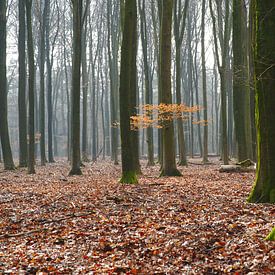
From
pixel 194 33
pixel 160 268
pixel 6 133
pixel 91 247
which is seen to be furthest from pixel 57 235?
pixel 194 33

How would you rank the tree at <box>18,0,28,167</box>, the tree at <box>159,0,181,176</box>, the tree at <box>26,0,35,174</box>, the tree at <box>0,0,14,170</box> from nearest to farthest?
the tree at <box>159,0,181,176</box>, the tree at <box>26,0,35,174</box>, the tree at <box>0,0,14,170</box>, the tree at <box>18,0,28,167</box>

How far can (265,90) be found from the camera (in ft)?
24.2

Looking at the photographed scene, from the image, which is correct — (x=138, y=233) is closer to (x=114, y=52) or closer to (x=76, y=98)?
(x=76, y=98)

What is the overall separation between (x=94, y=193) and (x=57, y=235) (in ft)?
12.6

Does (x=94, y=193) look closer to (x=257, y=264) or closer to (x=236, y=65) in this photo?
(x=257, y=264)

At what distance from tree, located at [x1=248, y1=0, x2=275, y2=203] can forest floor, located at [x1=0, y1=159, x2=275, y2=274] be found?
2.02 ft

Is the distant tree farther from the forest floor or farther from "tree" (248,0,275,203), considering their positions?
"tree" (248,0,275,203)

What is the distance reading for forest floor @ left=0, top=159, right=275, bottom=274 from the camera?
5086mm

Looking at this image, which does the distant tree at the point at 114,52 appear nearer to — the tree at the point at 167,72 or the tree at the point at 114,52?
the tree at the point at 114,52

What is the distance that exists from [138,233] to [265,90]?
143 inches

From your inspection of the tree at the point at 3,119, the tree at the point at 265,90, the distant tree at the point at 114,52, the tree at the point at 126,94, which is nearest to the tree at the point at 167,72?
the tree at the point at 126,94

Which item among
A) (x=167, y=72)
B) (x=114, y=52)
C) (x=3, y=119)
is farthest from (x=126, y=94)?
(x=114, y=52)

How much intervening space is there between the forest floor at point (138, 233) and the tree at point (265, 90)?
2.02ft

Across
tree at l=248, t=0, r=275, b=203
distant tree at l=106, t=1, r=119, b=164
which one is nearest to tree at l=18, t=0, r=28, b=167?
distant tree at l=106, t=1, r=119, b=164
